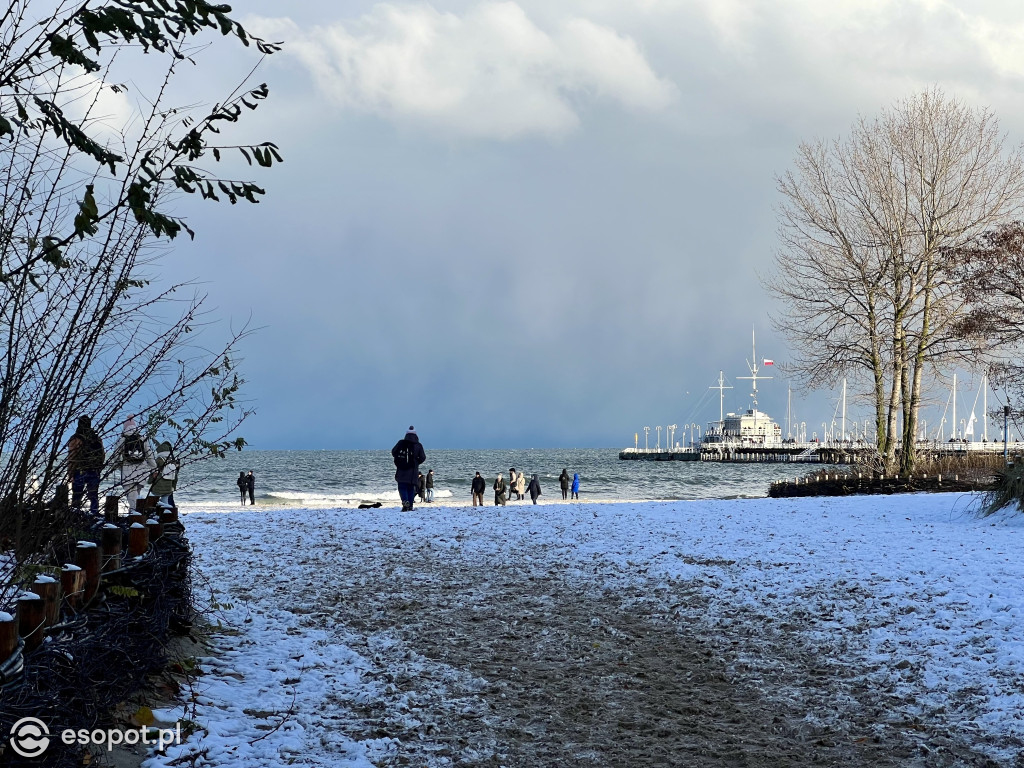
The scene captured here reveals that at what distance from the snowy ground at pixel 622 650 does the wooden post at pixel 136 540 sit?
3.64 feet

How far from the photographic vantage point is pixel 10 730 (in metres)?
3.44

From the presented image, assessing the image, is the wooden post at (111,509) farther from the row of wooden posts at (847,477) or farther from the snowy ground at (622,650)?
the row of wooden posts at (847,477)

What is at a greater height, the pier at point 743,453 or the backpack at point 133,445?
the backpack at point 133,445

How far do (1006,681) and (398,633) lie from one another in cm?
511

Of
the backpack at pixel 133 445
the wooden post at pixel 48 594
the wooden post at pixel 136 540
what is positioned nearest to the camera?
the wooden post at pixel 48 594

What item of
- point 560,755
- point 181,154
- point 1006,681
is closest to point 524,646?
point 560,755

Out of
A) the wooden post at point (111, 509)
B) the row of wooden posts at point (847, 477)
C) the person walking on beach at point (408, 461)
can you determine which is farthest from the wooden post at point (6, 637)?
the row of wooden posts at point (847, 477)

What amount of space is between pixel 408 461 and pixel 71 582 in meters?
14.9

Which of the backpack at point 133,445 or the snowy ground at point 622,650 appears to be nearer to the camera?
the backpack at point 133,445

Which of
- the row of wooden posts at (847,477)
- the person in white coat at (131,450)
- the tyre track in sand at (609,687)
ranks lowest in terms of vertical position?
the tyre track in sand at (609,687)

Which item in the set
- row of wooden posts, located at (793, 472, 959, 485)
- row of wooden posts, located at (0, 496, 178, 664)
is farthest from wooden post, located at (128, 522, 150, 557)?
row of wooden posts, located at (793, 472, 959, 485)

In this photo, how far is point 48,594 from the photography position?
3.86 m

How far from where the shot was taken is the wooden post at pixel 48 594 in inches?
151

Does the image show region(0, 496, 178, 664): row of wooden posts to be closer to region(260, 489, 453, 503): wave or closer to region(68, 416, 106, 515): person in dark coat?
region(68, 416, 106, 515): person in dark coat
